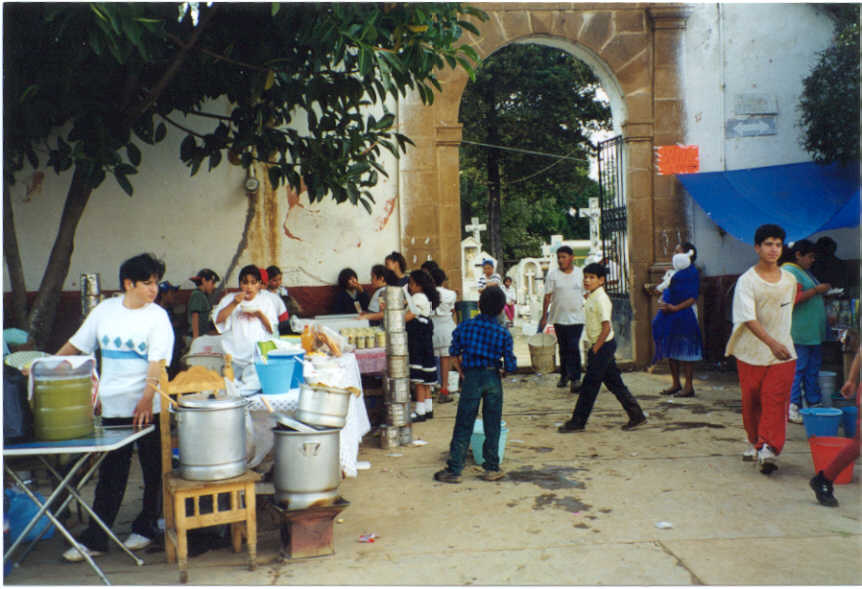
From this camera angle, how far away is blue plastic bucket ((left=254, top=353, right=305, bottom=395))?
4930 millimetres

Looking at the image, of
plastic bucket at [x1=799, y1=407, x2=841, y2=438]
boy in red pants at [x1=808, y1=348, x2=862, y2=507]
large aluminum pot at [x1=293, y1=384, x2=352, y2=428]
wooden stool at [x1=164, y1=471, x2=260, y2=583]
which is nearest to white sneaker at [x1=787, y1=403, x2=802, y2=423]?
plastic bucket at [x1=799, y1=407, x2=841, y2=438]

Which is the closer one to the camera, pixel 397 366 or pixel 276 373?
pixel 276 373

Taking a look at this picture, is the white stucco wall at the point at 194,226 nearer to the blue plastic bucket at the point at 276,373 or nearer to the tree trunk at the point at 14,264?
the tree trunk at the point at 14,264

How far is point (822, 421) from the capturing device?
19.7 ft

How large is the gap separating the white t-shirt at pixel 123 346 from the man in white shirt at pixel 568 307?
5.87 meters

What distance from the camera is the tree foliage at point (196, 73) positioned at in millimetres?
5312

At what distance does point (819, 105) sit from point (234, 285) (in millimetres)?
7819

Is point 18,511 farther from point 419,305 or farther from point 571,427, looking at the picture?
point 571,427

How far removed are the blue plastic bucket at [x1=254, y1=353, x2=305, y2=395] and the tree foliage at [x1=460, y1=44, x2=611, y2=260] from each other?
16331mm

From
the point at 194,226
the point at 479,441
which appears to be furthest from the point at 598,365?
the point at 194,226

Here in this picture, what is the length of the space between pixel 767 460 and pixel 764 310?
112cm

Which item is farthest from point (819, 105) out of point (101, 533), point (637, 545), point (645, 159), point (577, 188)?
point (577, 188)

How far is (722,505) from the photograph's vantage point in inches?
199

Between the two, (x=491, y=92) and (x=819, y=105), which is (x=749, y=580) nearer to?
(x=819, y=105)
